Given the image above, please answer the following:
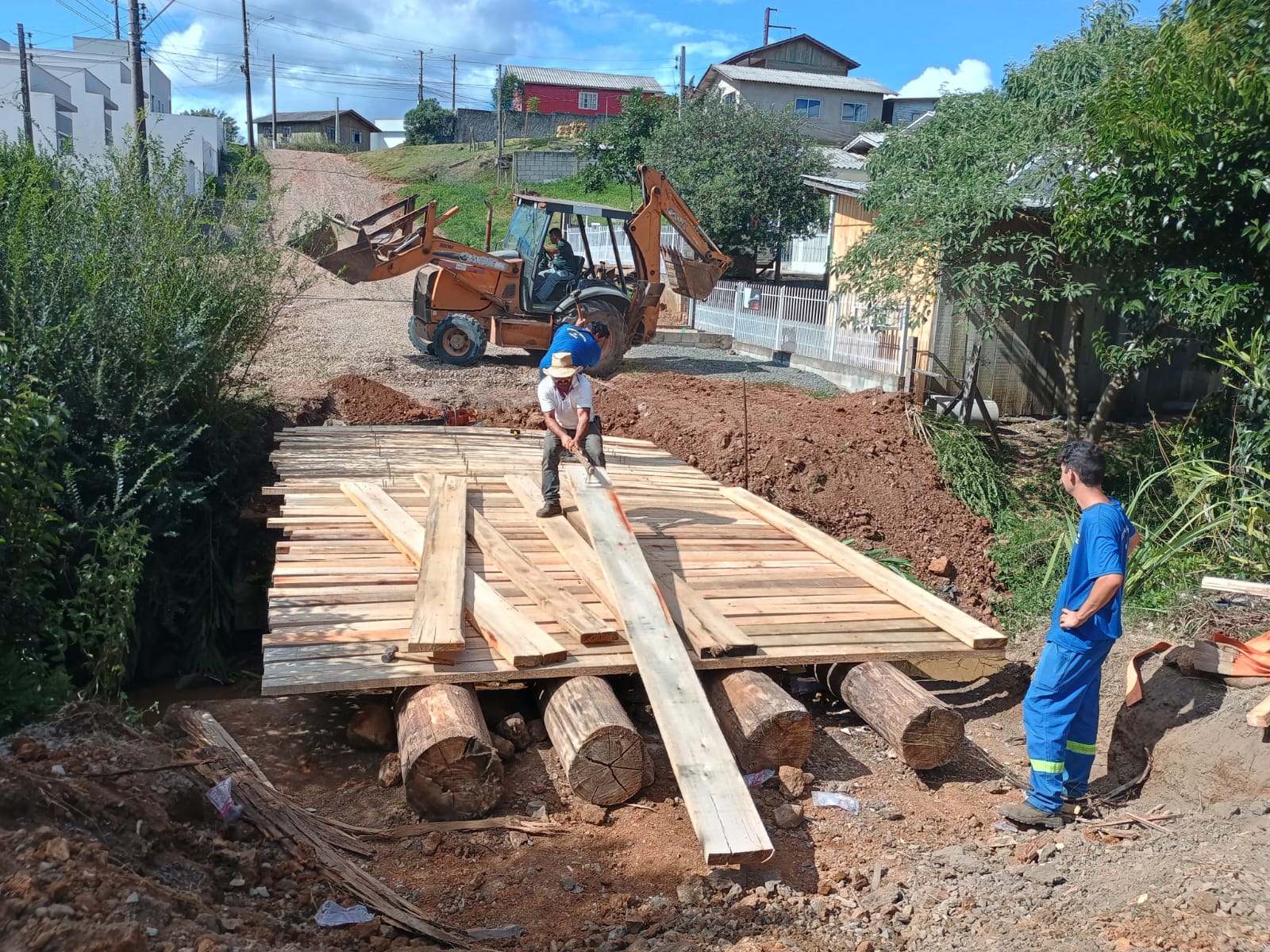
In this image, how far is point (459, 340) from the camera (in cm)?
1509

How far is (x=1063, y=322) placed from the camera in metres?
13.3

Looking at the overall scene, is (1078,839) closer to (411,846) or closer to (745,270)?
(411,846)

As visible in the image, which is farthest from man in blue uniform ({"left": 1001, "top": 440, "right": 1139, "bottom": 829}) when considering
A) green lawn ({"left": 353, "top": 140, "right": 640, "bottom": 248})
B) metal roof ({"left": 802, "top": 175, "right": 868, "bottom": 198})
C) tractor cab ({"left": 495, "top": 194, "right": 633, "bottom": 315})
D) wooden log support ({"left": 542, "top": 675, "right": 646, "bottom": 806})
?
green lawn ({"left": 353, "top": 140, "right": 640, "bottom": 248})

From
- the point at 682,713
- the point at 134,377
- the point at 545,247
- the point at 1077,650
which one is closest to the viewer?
the point at 1077,650

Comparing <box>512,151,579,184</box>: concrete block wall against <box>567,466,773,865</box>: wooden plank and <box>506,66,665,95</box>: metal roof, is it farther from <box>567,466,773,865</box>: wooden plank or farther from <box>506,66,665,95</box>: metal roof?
<box>567,466,773,865</box>: wooden plank

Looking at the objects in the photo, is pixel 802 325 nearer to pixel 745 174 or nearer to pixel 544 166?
pixel 745 174

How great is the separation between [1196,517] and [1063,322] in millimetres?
6878

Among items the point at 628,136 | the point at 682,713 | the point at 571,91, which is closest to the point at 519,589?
the point at 682,713

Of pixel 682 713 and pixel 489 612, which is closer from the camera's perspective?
pixel 682 713

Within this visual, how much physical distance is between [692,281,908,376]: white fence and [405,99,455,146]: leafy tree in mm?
37975

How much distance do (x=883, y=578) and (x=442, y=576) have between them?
283cm

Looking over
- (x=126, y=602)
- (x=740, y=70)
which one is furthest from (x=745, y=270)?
(x=740, y=70)

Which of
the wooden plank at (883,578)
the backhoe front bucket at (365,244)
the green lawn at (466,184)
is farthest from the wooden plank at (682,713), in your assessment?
the green lawn at (466,184)

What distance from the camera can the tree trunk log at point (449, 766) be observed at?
4.39 metres
